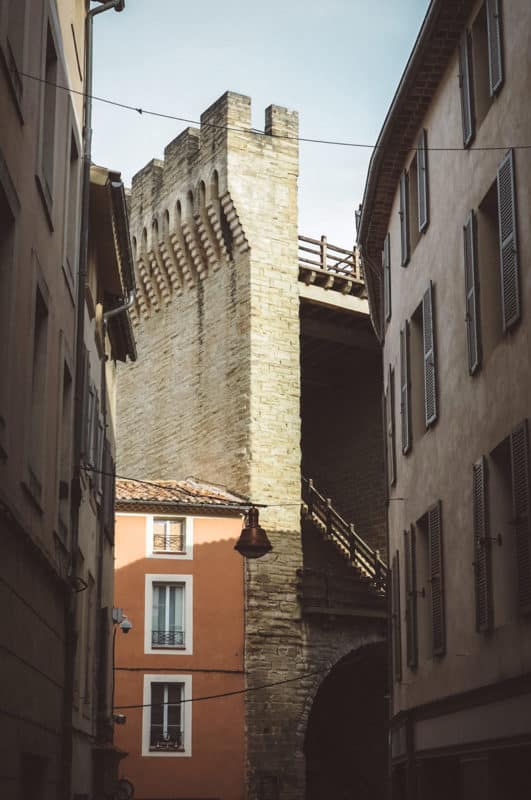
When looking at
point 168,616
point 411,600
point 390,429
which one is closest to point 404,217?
point 390,429

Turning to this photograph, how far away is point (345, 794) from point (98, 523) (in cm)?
1824

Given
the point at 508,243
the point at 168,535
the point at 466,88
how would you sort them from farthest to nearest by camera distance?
the point at 168,535
the point at 466,88
the point at 508,243

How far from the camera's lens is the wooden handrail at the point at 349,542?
3209 centimetres

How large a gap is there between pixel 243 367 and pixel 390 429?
1463cm

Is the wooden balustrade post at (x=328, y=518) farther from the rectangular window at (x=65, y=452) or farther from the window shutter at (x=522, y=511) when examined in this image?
the window shutter at (x=522, y=511)

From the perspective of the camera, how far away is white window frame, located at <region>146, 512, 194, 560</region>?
96.8 feet

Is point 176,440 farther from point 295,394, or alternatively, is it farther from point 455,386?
point 455,386

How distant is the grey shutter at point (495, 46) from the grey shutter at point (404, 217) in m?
4.48

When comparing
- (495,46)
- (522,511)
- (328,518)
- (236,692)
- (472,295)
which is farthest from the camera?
Result: (328,518)

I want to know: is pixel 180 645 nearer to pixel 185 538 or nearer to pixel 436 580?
pixel 185 538

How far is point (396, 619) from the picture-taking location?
16750 mm

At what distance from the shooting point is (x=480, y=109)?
40.5 feet

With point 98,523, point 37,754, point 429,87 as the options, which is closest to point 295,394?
point 98,523

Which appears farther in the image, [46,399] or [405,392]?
[405,392]
